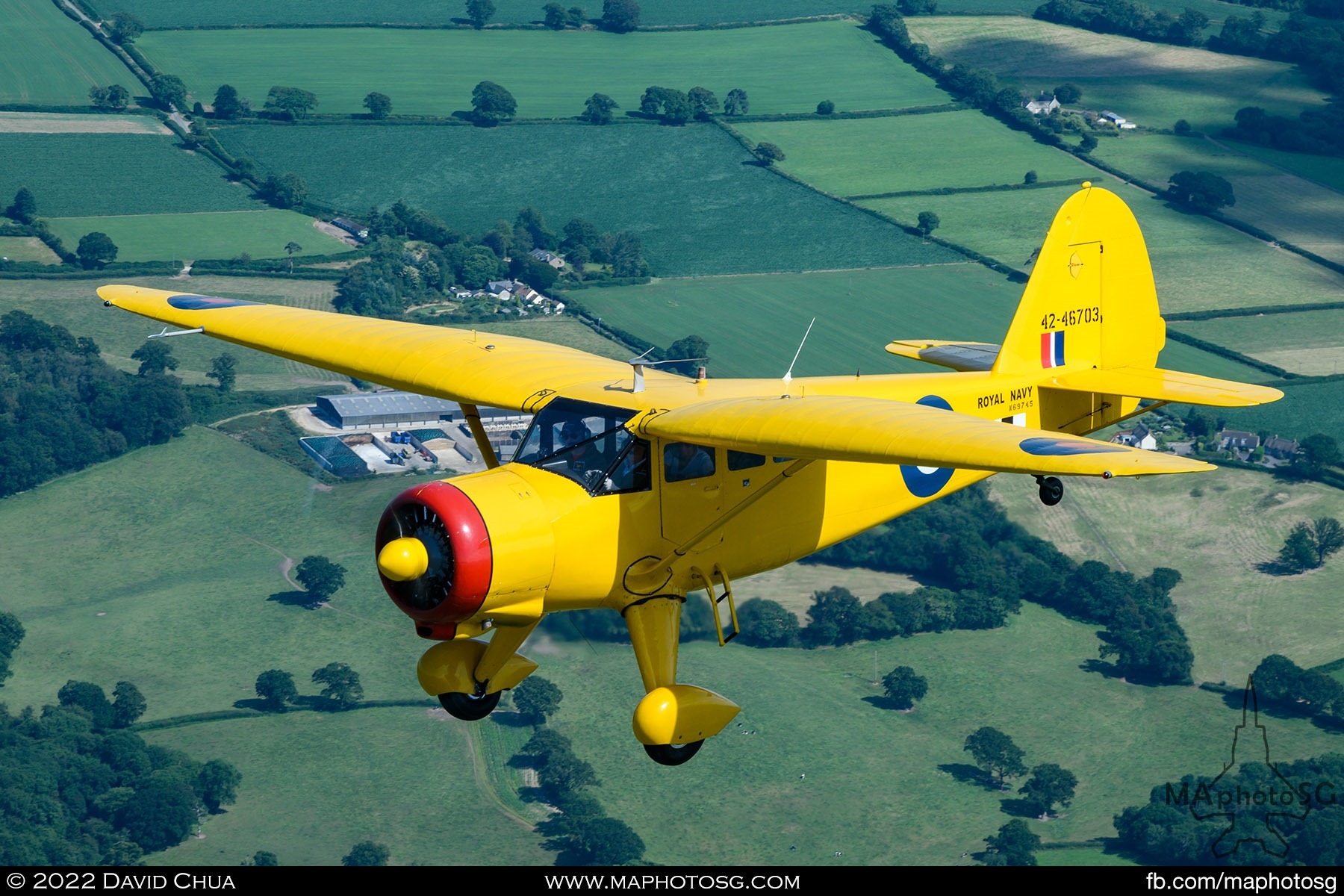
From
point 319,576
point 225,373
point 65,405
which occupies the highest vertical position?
point 225,373

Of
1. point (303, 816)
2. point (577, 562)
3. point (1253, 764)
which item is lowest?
point (1253, 764)

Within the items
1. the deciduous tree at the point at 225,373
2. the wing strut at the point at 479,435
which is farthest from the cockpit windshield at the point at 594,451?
the deciduous tree at the point at 225,373

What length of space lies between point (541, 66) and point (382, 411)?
68.5m

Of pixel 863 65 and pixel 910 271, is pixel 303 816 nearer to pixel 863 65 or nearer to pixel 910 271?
pixel 910 271

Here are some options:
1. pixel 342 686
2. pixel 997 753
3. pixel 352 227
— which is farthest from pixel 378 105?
pixel 997 753

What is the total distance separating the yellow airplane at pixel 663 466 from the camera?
21.6m

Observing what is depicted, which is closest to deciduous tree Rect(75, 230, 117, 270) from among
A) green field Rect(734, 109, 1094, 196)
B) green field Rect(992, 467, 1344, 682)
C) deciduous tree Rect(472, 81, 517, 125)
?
deciduous tree Rect(472, 81, 517, 125)

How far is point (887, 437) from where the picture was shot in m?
21.2

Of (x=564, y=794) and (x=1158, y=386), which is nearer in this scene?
(x=1158, y=386)

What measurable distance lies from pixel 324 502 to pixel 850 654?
110 ft

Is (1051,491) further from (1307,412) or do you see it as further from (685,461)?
(1307,412)

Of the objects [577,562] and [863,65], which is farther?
[863,65]

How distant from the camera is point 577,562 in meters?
22.7
